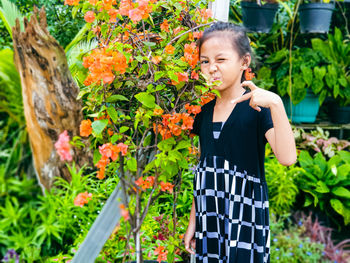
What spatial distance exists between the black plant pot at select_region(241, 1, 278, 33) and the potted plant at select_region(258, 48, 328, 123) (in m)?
0.71

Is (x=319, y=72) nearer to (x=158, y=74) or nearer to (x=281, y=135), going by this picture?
(x=281, y=135)

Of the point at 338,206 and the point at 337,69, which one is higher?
the point at 337,69

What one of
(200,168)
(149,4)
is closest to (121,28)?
(149,4)

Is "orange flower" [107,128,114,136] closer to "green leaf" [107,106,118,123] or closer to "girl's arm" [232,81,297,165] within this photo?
"green leaf" [107,106,118,123]

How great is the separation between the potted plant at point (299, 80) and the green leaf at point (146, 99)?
2.52m

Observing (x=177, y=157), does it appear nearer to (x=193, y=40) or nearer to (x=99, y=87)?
(x=99, y=87)

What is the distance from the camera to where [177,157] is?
125cm

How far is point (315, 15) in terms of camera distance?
3.08 metres

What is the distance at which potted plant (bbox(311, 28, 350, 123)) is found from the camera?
358 cm

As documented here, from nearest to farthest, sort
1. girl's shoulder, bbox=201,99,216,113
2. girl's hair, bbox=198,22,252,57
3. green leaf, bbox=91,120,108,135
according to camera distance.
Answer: green leaf, bbox=91,120,108,135 < girl's hair, bbox=198,22,252,57 < girl's shoulder, bbox=201,99,216,113

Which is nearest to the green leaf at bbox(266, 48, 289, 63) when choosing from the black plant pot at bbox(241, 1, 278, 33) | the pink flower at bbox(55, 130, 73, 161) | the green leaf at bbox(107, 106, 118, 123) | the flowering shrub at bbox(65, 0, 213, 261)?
the black plant pot at bbox(241, 1, 278, 33)

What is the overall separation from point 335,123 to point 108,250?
303 cm

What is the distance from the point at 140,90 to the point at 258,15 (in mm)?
2008

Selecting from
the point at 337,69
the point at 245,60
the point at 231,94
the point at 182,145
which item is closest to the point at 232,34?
the point at 245,60
